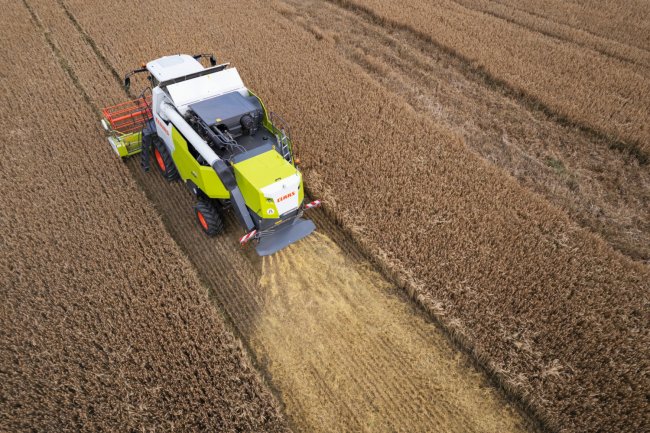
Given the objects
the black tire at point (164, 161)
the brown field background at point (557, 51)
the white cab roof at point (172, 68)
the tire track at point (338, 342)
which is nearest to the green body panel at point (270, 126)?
the white cab roof at point (172, 68)

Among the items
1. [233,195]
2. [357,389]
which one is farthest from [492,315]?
[233,195]

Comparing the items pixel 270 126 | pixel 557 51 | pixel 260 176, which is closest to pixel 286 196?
pixel 260 176

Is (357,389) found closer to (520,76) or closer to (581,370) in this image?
(581,370)

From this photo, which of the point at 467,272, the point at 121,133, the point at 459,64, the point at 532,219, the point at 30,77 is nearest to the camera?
the point at 467,272

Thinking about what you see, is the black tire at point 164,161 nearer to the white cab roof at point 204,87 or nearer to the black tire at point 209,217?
the white cab roof at point 204,87

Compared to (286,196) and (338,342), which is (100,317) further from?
(338,342)
